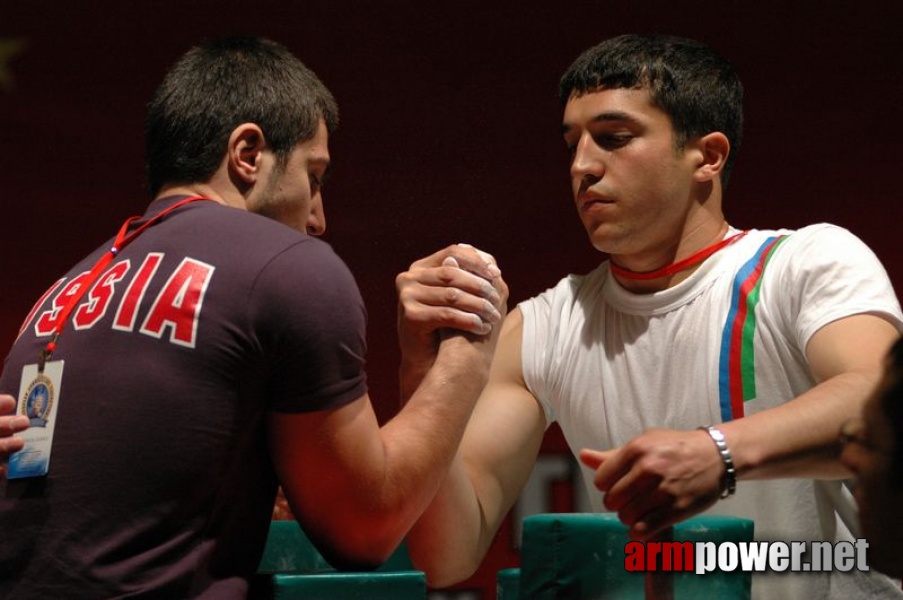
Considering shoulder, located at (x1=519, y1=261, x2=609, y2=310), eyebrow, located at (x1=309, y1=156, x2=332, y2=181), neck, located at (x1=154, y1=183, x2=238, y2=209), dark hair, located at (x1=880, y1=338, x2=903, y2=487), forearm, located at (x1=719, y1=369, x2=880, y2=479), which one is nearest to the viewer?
dark hair, located at (x1=880, y1=338, x2=903, y2=487)

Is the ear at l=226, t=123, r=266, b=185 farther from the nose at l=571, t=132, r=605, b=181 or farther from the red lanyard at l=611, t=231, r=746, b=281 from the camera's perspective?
the red lanyard at l=611, t=231, r=746, b=281

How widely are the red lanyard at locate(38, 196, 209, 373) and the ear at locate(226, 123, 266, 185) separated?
81mm

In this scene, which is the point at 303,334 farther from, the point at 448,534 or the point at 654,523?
the point at 448,534

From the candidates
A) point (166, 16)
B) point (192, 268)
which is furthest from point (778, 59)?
point (192, 268)

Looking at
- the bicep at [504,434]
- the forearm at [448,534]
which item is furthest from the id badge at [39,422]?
the bicep at [504,434]

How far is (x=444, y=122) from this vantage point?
11.1 ft

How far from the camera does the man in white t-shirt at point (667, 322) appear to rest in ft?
6.54

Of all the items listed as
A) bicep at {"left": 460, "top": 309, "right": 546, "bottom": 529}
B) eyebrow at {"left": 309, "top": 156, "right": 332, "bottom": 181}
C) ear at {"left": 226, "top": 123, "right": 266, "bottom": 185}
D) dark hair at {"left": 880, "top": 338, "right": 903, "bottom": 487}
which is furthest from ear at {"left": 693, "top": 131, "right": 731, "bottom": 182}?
dark hair at {"left": 880, "top": 338, "right": 903, "bottom": 487}

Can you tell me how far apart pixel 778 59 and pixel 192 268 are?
2.28 m

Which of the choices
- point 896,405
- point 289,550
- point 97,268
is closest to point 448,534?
point 289,550

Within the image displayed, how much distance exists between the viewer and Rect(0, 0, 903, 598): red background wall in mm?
3254

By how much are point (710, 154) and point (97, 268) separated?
4.01 ft

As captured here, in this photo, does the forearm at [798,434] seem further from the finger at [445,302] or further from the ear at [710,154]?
the ear at [710,154]

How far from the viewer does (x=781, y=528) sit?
206 centimetres
